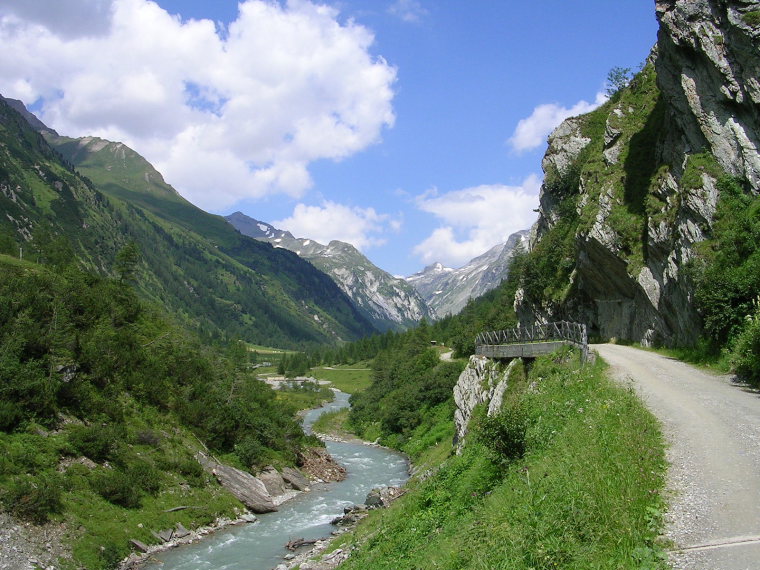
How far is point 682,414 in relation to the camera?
17641 mm

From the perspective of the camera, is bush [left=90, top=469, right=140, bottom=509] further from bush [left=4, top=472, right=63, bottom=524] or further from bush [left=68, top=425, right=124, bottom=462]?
bush [left=4, top=472, right=63, bottom=524]

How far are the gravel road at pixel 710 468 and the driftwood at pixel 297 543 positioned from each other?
885 inches

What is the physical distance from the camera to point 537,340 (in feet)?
119

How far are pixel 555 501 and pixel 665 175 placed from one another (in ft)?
129

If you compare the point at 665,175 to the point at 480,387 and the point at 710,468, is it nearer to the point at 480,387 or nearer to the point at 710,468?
the point at 480,387

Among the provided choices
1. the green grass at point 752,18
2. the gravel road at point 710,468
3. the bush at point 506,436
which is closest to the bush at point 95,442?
the bush at point 506,436

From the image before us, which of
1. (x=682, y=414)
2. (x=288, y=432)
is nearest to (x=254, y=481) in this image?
(x=288, y=432)

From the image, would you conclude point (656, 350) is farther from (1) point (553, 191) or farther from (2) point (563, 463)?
(1) point (553, 191)

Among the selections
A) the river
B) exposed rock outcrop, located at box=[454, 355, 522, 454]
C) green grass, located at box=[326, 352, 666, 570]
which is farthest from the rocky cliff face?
the river

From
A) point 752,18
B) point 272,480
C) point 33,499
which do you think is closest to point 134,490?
point 33,499

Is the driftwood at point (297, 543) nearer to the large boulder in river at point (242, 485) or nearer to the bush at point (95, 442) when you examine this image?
the large boulder in river at point (242, 485)

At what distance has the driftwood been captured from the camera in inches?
1309

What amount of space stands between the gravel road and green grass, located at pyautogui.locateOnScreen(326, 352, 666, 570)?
47cm

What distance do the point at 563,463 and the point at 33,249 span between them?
11335 centimetres
